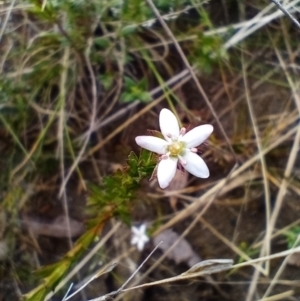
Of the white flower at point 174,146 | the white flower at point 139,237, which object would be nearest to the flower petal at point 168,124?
the white flower at point 174,146

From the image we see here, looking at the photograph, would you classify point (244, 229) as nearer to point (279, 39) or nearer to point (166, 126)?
point (279, 39)

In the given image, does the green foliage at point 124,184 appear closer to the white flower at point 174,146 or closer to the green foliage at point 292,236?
the white flower at point 174,146

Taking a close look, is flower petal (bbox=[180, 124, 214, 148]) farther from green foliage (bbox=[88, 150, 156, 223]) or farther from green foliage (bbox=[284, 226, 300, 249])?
green foliage (bbox=[284, 226, 300, 249])

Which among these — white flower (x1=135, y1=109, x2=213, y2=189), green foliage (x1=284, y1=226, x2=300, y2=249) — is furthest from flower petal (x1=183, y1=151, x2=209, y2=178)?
green foliage (x1=284, y1=226, x2=300, y2=249)

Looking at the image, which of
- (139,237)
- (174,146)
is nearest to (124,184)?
(174,146)

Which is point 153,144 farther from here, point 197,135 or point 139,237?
point 139,237

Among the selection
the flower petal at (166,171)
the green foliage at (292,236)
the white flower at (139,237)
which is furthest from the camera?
the white flower at (139,237)
